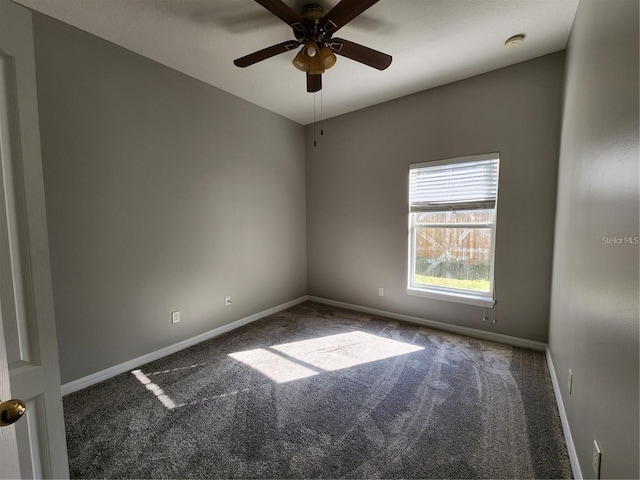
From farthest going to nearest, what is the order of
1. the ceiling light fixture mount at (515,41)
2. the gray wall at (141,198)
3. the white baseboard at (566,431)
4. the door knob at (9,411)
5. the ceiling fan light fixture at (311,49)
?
the ceiling light fixture mount at (515,41) < the gray wall at (141,198) < the ceiling fan light fixture at (311,49) < the white baseboard at (566,431) < the door knob at (9,411)

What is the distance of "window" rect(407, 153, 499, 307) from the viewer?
115 inches

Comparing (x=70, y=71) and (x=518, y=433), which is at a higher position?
(x=70, y=71)

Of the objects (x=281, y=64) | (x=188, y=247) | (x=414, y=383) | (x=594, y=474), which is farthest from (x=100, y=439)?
(x=281, y=64)

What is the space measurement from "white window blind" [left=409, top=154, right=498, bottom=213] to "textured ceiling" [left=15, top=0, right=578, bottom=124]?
0.92m

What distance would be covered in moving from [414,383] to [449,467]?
761 millimetres

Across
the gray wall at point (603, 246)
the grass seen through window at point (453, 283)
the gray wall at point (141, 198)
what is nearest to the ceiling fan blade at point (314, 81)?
the gray wall at point (141, 198)

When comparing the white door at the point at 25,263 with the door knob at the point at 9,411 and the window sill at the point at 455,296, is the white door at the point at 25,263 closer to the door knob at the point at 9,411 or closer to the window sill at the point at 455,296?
the door knob at the point at 9,411

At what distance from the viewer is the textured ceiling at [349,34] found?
1.91 meters

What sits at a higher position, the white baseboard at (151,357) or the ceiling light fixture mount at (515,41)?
the ceiling light fixture mount at (515,41)

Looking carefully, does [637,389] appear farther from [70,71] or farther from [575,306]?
[70,71]

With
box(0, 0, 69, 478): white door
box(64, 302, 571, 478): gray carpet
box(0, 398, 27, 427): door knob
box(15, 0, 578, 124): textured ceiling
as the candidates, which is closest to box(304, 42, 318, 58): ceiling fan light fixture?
box(15, 0, 578, 124): textured ceiling

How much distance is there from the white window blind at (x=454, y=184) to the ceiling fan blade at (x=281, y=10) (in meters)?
2.13

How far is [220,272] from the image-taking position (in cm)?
317

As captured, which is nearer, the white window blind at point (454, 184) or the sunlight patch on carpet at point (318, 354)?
the sunlight patch on carpet at point (318, 354)
